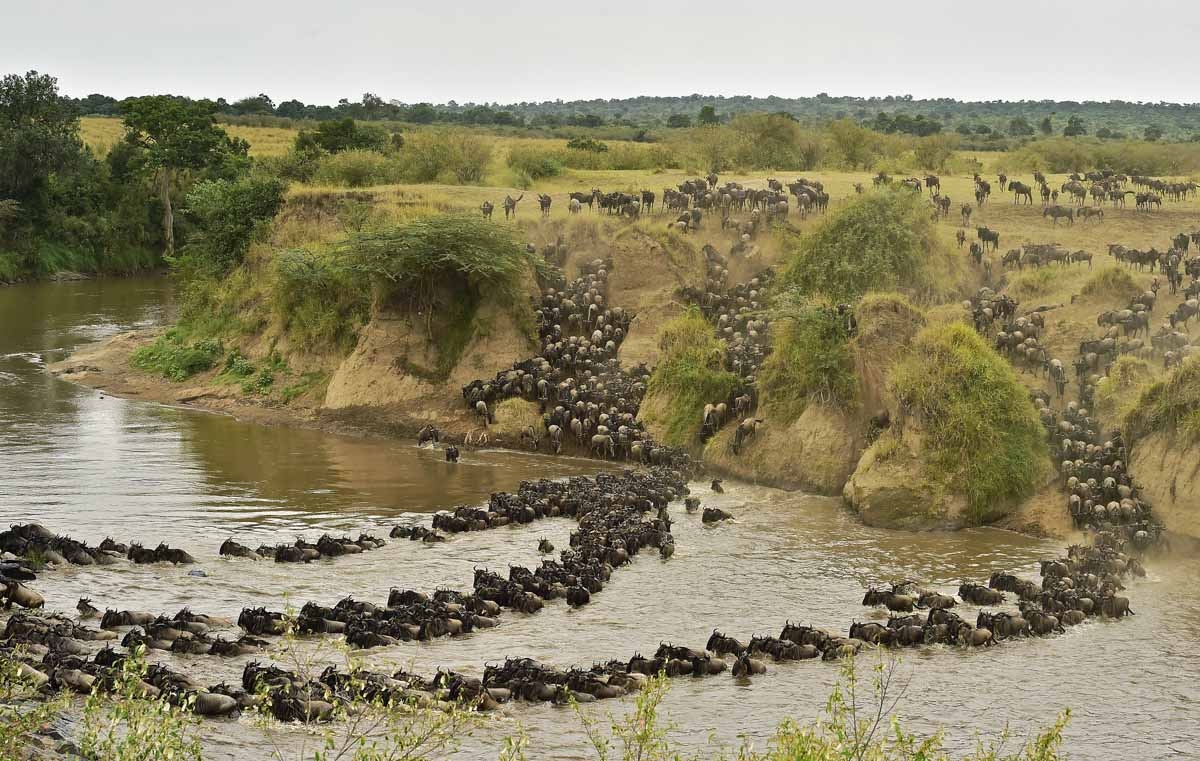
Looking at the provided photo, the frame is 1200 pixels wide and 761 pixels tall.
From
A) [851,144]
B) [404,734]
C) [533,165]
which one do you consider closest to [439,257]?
[533,165]

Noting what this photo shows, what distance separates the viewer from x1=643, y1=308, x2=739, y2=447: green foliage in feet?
85.1

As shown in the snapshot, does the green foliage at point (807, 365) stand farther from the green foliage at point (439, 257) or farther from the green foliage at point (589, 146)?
the green foliage at point (589, 146)

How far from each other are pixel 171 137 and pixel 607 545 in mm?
43551

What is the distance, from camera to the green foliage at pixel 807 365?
80.1ft

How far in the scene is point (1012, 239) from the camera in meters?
31.3

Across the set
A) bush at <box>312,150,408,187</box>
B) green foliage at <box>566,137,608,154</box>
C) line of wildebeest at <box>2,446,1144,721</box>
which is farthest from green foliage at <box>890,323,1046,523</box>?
green foliage at <box>566,137,608,154</box>

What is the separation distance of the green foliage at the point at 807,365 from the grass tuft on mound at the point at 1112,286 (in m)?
5.22

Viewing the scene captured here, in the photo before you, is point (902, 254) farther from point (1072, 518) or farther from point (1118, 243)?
point (1072, 518)

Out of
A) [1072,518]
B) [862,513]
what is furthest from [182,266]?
[1072,518]

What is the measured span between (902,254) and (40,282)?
37808 millimetres

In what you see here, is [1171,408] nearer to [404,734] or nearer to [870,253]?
[870,253]

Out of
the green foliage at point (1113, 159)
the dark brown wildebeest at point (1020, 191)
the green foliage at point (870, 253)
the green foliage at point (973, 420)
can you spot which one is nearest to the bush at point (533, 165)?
the dark brown wildebeest at point (1020, 191)

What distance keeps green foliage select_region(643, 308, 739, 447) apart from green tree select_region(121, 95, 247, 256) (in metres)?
35.6

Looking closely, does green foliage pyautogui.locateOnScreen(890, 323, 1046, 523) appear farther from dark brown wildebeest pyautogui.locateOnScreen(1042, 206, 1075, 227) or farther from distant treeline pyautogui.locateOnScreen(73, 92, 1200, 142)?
distant treeline pyautogui.locateOnScreen(73, 92, 1200, 142)
